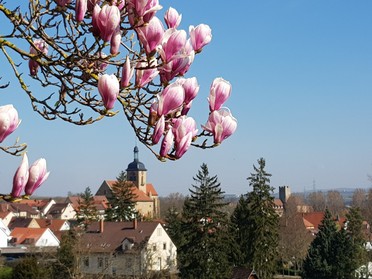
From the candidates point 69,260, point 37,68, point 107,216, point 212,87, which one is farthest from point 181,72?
point 107,216

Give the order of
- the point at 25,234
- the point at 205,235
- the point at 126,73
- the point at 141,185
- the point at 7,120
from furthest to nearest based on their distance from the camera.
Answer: the point at 141,185 < the point at 25,234 < the point at 205,235 < the point at 126,73 < the point at 7,120

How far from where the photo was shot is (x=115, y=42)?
61.8 inches

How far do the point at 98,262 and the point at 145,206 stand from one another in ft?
148

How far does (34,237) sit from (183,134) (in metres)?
45.2

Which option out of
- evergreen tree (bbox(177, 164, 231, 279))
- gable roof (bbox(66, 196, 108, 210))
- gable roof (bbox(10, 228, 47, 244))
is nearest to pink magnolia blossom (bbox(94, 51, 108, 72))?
evergreen tree (bbox(177, 164, 231, 279))

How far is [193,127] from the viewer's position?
1.71m

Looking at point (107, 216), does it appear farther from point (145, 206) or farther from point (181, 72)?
point (181, 72)

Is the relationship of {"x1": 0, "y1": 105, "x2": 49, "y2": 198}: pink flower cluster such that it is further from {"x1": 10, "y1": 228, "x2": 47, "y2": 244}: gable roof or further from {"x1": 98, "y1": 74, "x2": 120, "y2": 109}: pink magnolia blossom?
{"x1": 10, "y1": 228, "x2": 47, "y2": 244}: gable roof

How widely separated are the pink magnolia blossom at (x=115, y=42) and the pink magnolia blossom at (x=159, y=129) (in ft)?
0.77

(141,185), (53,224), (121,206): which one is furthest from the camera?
(141,185)

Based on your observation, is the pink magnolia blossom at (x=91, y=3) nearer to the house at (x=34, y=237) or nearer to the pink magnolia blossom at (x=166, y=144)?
the pink magnolia blossom at (x=166, y=144)

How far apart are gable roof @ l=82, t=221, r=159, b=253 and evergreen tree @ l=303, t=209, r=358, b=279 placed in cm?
991

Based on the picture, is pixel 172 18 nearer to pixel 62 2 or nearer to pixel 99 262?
pixel 62 2

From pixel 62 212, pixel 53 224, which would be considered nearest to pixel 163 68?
pixel 53 224
